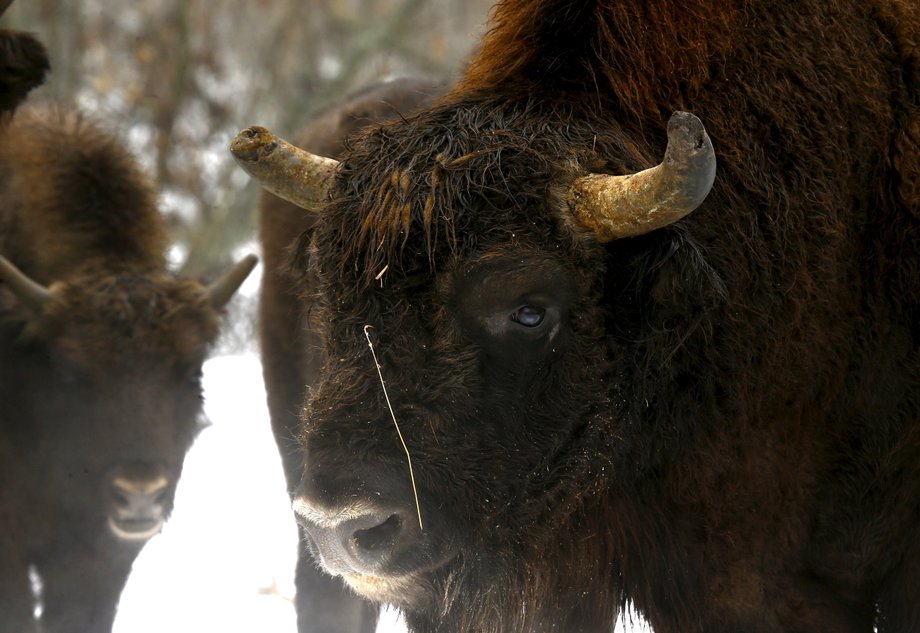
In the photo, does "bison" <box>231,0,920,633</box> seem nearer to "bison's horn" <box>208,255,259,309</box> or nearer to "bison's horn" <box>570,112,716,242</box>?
"bison's horn" <box>570,112,716,242</box>

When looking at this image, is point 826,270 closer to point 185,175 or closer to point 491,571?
point 491,571

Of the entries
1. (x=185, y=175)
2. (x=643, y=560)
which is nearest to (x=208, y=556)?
(x=643, y=560)

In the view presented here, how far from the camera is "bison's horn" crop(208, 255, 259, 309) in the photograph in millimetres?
7116

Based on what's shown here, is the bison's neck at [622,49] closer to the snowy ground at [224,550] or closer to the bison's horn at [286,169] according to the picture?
the bison's horn at [286,169]

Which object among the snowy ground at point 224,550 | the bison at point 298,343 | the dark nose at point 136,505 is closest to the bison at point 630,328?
the dark nose at point 136,505

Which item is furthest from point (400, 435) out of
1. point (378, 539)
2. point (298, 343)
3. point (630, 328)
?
point (298, 343)

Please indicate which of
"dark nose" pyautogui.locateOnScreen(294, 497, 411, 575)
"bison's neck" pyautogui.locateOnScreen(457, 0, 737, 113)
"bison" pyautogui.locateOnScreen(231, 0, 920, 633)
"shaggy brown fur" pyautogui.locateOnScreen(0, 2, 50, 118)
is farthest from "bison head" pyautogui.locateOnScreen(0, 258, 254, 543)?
"bison's neck" pyautogui.locateOnScreen(457, 0, 737, 113)

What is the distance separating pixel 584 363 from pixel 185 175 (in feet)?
40.4

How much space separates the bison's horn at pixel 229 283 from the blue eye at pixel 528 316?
377 centimetres

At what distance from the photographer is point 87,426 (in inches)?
253

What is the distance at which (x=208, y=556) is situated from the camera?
9.10 m

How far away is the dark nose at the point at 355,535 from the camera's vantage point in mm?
3479

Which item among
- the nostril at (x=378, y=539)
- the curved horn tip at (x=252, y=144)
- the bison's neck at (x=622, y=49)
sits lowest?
the nostril at (x=378, y=539)

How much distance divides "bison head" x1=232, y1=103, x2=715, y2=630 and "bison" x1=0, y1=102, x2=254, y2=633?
282cm
